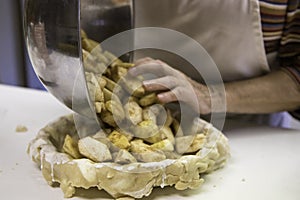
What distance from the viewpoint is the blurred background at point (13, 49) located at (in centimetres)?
109

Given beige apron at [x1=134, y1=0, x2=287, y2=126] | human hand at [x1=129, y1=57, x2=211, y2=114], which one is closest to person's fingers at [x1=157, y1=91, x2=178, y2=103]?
human hand at [x1=129, y1=57, x2=211, y2=114]

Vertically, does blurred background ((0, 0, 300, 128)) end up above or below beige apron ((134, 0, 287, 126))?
below

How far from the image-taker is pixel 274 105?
24.8 inches

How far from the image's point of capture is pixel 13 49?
1.11 meters

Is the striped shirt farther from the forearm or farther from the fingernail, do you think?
the fingernail

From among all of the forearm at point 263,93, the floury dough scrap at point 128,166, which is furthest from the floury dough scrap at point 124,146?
the forearm at point 263,93

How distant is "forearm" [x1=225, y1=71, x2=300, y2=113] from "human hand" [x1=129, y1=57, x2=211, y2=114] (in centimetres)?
5

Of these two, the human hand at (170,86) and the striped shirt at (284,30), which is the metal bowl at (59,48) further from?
the striped shirt at (284,30)

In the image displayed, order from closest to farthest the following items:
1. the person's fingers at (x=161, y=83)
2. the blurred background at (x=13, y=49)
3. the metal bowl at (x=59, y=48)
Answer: the metal bowl at (x=59, y=48)
the person's fingers at (x=161, y=83)
the blurred background at (x=13, y=49)

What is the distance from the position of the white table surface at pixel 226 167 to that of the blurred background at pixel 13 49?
0.48m

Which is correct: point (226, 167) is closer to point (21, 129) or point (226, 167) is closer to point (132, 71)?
point (132, 71)

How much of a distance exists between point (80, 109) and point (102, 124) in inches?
1.6

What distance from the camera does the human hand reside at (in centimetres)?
54

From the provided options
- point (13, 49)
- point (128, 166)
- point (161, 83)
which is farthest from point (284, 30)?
point (13, 49)
